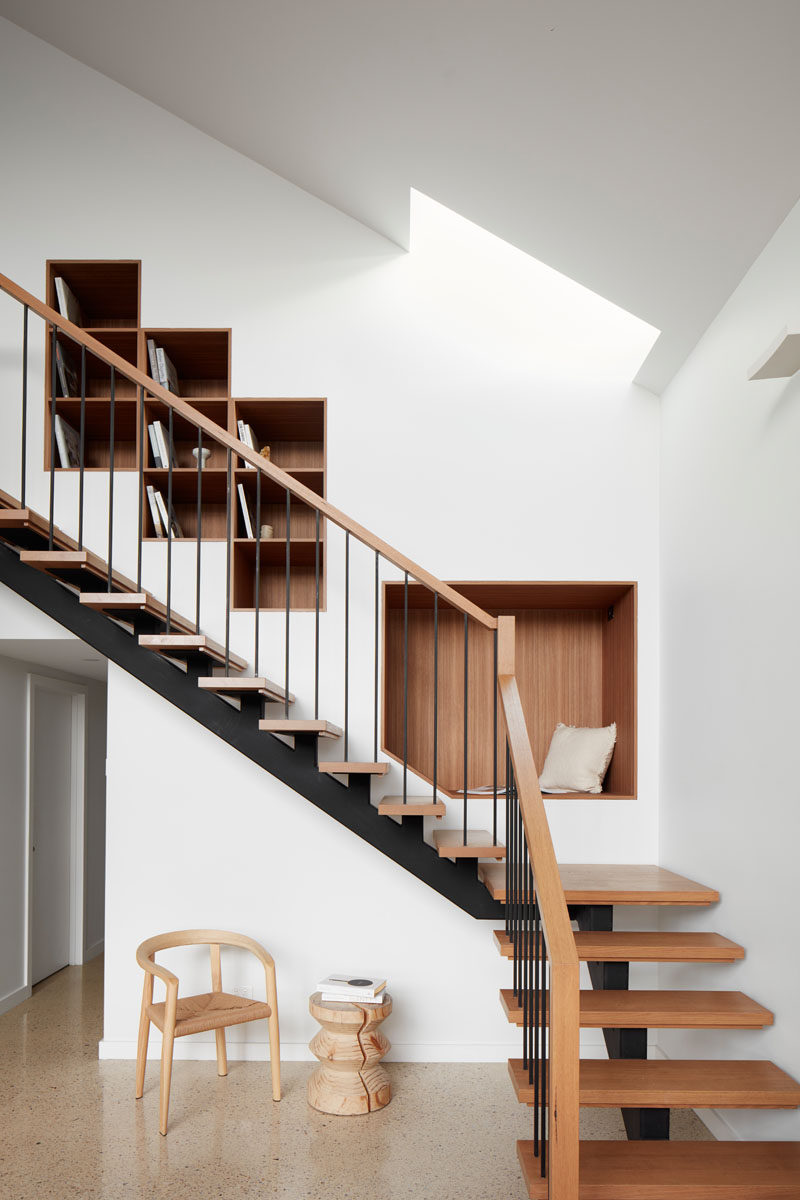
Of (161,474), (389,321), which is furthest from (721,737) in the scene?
(161,474)

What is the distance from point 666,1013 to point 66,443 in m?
3.68

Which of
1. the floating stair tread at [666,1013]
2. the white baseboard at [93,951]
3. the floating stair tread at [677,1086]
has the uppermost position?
the floating stair tread at [666,1013]

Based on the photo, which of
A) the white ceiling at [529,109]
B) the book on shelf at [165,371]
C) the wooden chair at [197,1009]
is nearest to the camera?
the white ceiling at [529,109]

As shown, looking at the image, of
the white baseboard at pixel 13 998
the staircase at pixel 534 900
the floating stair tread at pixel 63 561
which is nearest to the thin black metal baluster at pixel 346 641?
the staircase at pixel 534 900

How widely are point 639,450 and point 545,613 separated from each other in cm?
108

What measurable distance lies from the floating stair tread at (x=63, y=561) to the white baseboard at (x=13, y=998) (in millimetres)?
2472

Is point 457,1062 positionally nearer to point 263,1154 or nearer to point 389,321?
point 263,1154

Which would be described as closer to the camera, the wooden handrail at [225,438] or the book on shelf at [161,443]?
the wooden handrail at [225,438]

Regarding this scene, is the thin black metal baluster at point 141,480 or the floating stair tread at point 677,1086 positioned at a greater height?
the thin black metal baluster at point 141,480

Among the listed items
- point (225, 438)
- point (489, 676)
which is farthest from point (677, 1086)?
point (225, 438)

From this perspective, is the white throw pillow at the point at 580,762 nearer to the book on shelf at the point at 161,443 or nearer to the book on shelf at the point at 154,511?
the book on shelf at the point at 154,511

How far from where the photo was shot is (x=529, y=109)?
3270mm

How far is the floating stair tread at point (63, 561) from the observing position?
3.72 meters

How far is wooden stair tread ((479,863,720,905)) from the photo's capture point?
3.53 m
